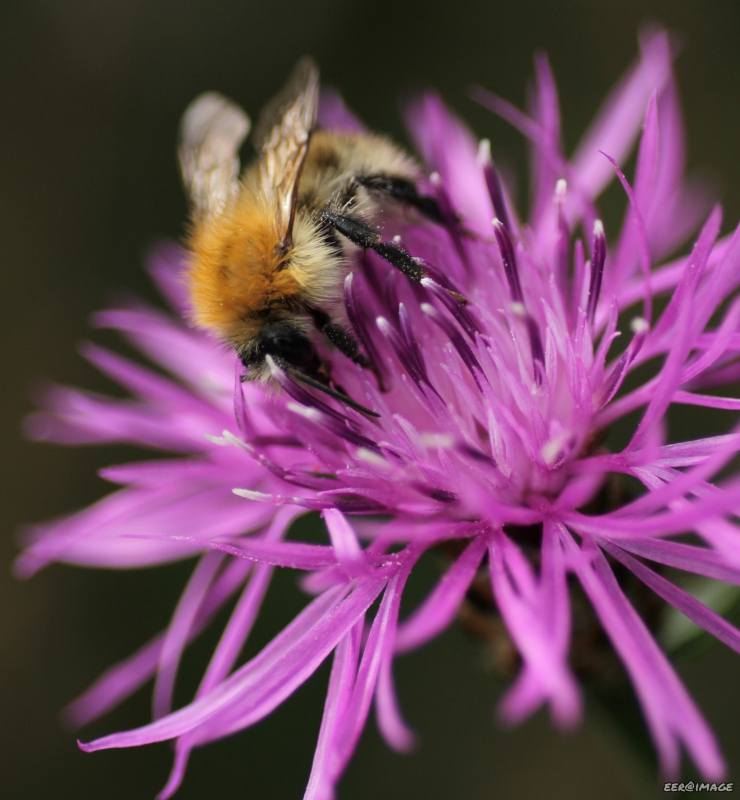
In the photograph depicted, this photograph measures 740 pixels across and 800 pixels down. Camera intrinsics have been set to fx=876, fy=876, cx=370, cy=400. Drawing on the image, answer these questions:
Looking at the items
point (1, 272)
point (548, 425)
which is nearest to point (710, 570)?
point (548, 425)

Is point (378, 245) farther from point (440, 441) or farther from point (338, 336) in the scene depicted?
point (440, 441)

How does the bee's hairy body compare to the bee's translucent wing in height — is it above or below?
below

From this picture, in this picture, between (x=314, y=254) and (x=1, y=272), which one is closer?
(x=314, y=254)

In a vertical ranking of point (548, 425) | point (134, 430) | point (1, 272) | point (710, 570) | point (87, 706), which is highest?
point (1, 272)

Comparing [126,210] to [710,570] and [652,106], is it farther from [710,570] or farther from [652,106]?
[710,570]

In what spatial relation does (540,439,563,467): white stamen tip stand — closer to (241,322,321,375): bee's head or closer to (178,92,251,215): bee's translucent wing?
(241,322,321,375): bee's head

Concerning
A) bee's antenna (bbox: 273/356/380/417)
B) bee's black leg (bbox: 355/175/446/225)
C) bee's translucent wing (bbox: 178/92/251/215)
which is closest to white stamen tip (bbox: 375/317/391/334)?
bee's antenna (bbox: 273/356/380/417)
